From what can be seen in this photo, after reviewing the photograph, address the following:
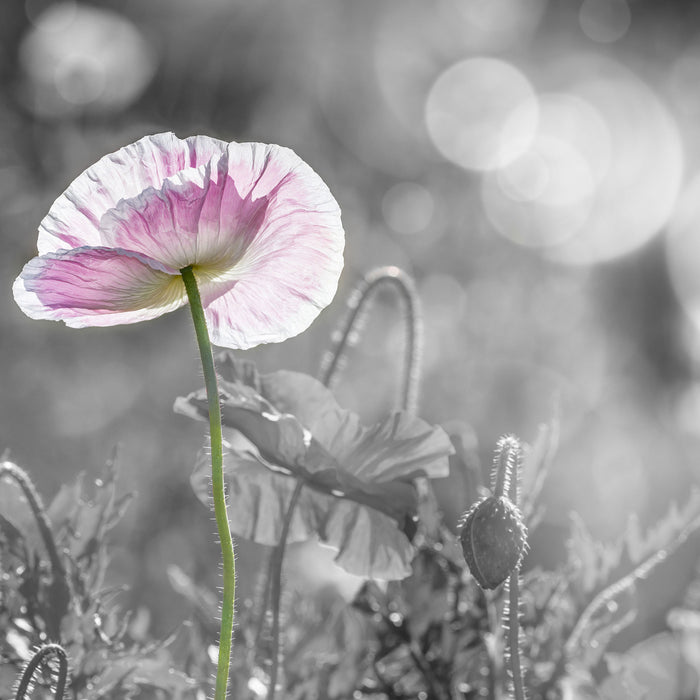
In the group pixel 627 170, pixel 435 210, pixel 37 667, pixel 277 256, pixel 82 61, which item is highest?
pixel 627 170

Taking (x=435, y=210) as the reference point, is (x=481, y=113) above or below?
above

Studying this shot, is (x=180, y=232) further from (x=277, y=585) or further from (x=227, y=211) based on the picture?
(x=277, y=585)

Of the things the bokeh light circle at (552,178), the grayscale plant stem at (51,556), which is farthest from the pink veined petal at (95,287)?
the bokeh light circle at (552,178)

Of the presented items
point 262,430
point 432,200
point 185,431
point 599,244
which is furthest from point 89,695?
point 599,244

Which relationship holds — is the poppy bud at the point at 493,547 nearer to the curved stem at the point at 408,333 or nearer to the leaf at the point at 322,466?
the leaf at the point at 322,466

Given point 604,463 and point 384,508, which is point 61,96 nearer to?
point 604,463

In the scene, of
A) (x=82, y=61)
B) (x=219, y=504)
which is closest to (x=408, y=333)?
(x=219, y=504)

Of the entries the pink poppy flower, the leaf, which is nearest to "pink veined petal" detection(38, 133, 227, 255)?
the pink poppy flower

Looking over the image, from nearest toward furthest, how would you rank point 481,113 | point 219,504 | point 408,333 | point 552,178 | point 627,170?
1. point 219,504
2. point 408,333
3. point 552,178
4. point 627,170
5. point 481,113
